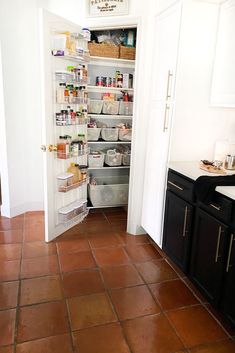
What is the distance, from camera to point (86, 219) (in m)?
3.36

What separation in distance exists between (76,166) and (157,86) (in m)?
1.14

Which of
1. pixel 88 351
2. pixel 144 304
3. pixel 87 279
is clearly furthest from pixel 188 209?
pixel 88 351

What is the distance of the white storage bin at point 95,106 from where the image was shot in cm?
321

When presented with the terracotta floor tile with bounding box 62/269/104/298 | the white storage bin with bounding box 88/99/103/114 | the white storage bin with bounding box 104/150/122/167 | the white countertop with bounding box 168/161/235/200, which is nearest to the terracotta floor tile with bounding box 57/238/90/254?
the terracotta floor tile with bounding box 62/269/104/298

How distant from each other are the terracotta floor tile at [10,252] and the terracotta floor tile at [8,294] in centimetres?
37

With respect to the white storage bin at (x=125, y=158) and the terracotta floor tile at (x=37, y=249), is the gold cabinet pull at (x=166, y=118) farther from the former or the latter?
the terracotta floor tile at (x=37, y=249)

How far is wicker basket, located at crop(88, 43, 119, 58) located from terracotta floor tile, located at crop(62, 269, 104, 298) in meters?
2.30

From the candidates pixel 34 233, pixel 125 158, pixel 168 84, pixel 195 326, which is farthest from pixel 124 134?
pixel 195 326

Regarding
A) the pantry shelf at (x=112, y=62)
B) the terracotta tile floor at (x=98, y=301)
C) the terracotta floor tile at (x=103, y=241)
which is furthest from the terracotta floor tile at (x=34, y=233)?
the pantry shelf at (x=112, y=62)

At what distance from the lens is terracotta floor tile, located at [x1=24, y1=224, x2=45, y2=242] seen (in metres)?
2.83

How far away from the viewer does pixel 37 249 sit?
2623mm

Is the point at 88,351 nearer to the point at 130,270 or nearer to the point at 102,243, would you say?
the point at 130,270

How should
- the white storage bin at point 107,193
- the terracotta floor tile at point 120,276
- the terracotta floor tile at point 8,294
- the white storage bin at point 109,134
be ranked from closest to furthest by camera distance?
1. the terracotta floor tile at point 8,294
2. the terracotta floor tile at point 120,276
3. the white storage bin at point 109,134
4. the white storage bin at point 107,193

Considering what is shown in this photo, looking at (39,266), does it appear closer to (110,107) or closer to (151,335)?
(151,335)
